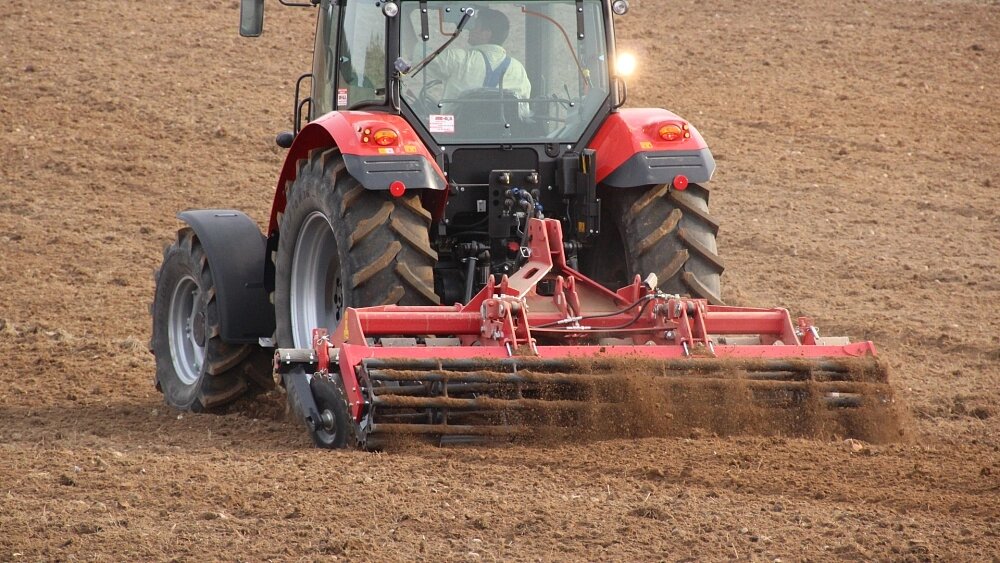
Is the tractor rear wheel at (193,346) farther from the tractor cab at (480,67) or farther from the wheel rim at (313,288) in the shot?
the tractor cab at (480,67)

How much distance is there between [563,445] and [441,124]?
178 centimetres

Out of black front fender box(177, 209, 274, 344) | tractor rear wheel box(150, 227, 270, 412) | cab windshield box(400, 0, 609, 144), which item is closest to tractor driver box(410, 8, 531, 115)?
cab windshield box(400, 0, 609, 144)

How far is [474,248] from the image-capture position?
22.7 ft

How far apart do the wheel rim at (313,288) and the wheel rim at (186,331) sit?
1.11 m

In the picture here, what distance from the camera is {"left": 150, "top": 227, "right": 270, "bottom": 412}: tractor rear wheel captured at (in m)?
7.70

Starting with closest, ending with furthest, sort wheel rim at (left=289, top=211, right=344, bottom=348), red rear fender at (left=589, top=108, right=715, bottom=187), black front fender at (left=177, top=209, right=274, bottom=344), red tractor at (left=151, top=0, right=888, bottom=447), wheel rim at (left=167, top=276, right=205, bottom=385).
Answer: red tractor at (left=151, top=0, right=888, bottom=447) → red rear fender at (left=589, top=108, right=715, bottom=187) → wheel rim at (left=289, top=211, right=344, bottom=348) → black front fender at (left=177, top=209, right=274, bottom=344) → wheel rim at (left=167, top=276, right=205, bottom=385)

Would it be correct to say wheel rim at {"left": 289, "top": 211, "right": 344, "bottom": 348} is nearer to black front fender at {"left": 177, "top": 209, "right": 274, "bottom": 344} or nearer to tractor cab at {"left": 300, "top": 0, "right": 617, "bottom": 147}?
black front fender at {"left": 177, "top": 209, "right": 274, "bottom": 344}

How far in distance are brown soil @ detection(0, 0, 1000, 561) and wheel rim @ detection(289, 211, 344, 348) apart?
0.51 m

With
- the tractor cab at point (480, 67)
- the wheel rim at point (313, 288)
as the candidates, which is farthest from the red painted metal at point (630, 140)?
the wheel rim at point (313, 288)

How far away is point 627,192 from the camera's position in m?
6.92

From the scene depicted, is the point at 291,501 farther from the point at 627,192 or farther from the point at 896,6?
the point at 896,6

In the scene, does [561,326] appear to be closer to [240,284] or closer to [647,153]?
[647,153]

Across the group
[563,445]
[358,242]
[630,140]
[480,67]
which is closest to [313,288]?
[358,242]

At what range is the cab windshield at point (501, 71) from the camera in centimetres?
692
